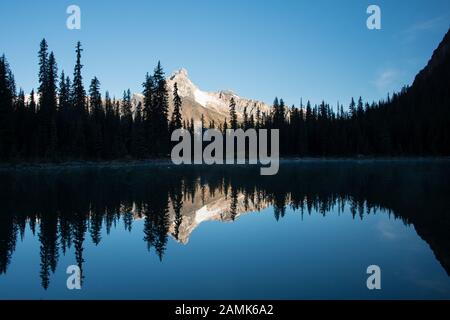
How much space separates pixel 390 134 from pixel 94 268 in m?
119

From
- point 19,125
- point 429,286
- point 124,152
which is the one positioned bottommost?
point 429,286

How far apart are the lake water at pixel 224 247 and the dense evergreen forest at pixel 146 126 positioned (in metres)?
41.1

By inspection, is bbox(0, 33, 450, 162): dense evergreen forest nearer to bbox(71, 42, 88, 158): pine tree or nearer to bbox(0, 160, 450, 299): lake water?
bbox(71, 42, 88, 158): pine tree

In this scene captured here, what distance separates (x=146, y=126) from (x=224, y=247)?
72495 millimetres

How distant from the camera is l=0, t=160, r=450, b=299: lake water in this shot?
1061 centimetres

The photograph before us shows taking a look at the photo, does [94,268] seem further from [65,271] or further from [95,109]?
[95,109]

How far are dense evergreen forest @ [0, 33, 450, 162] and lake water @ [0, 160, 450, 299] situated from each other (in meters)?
41.1

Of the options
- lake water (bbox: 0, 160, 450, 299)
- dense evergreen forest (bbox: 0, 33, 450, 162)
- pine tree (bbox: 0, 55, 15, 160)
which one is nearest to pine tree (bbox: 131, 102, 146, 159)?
dense evergreen forest (bbox: 0, 33, 450, 162)

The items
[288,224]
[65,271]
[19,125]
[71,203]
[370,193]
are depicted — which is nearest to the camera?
[65,271]

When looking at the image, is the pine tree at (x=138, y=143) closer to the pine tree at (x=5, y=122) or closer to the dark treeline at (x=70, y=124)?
the dark treeline at (x=70, y=124)

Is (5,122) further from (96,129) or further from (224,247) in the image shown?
(224,247)

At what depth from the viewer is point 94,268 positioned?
41.1 ft
